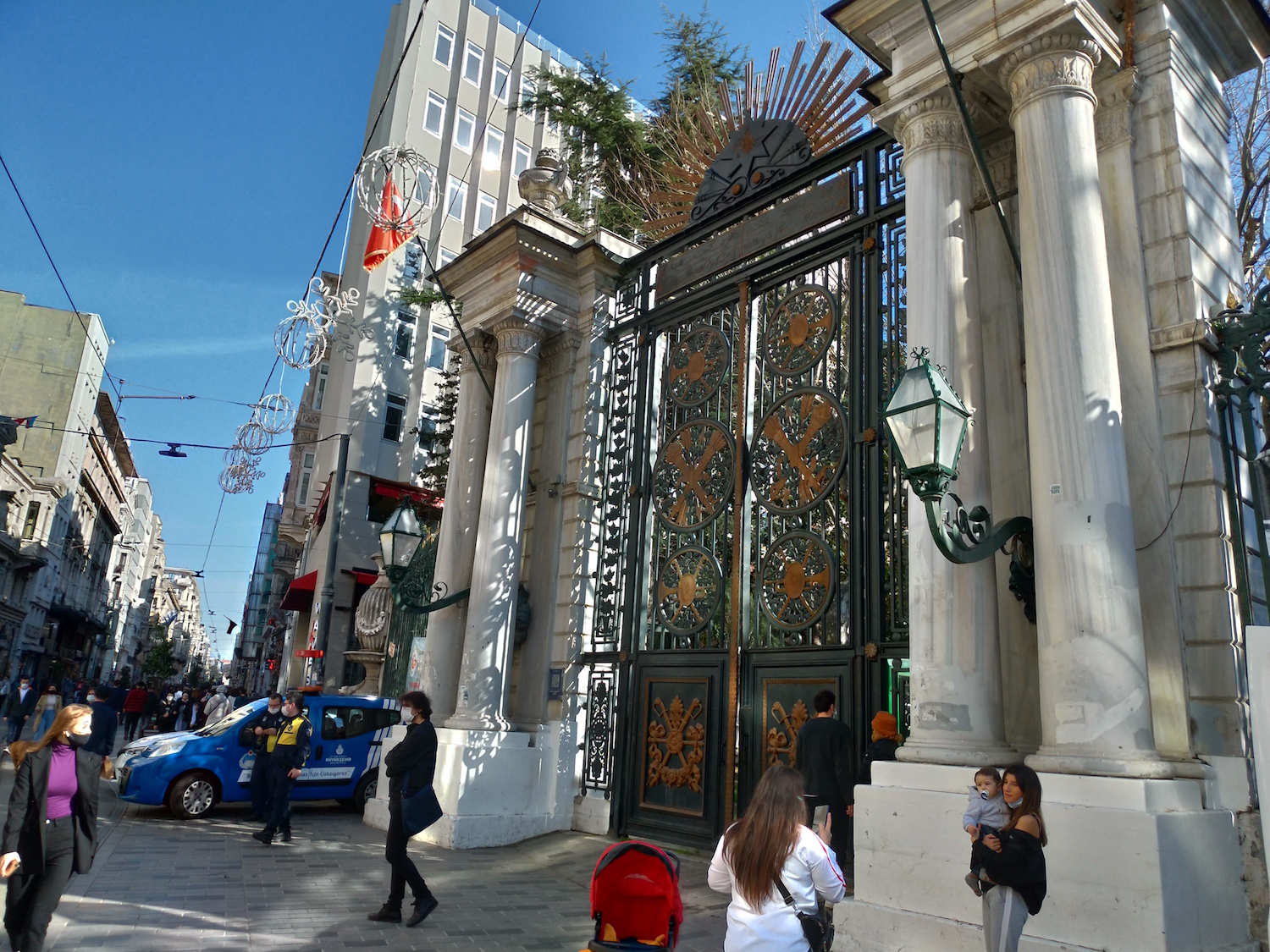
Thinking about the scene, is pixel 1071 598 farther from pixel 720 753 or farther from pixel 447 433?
pixel 447 433

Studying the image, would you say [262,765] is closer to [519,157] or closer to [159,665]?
[519,157]

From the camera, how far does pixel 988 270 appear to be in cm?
738

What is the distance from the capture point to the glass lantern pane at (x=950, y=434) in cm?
532

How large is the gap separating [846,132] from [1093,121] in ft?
12.2

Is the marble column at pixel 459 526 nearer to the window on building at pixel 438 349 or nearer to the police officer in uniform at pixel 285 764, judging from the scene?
the police officer in uniform at pixel 285 764

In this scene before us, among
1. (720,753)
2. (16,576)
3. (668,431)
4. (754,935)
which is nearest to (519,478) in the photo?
(668,431)

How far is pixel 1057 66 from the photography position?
6.50 metres

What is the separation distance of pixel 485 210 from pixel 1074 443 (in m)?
31.4

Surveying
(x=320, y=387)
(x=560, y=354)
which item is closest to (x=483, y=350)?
(x=560, y=354)

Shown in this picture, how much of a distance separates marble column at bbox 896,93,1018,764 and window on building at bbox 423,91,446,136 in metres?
29.1

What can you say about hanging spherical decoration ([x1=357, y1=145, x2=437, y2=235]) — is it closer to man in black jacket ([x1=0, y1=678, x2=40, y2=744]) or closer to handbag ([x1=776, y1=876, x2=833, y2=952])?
handbag ([x1=776, y1=876, x2=833, y2=952])

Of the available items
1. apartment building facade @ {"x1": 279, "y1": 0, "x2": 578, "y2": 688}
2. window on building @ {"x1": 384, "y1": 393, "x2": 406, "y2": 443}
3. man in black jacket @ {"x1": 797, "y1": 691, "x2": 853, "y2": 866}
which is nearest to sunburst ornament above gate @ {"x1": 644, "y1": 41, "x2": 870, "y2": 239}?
man in black jacket @ {"x1": 797, "y1": 691, "x2": 853, "y2": 866}

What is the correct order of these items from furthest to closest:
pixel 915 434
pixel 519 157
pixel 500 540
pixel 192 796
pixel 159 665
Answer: pixel 159 665, pixel 519 157, pixel 192 796, pixel 500 540, pixel 915 434

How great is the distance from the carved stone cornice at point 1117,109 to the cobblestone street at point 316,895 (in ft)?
21.8
